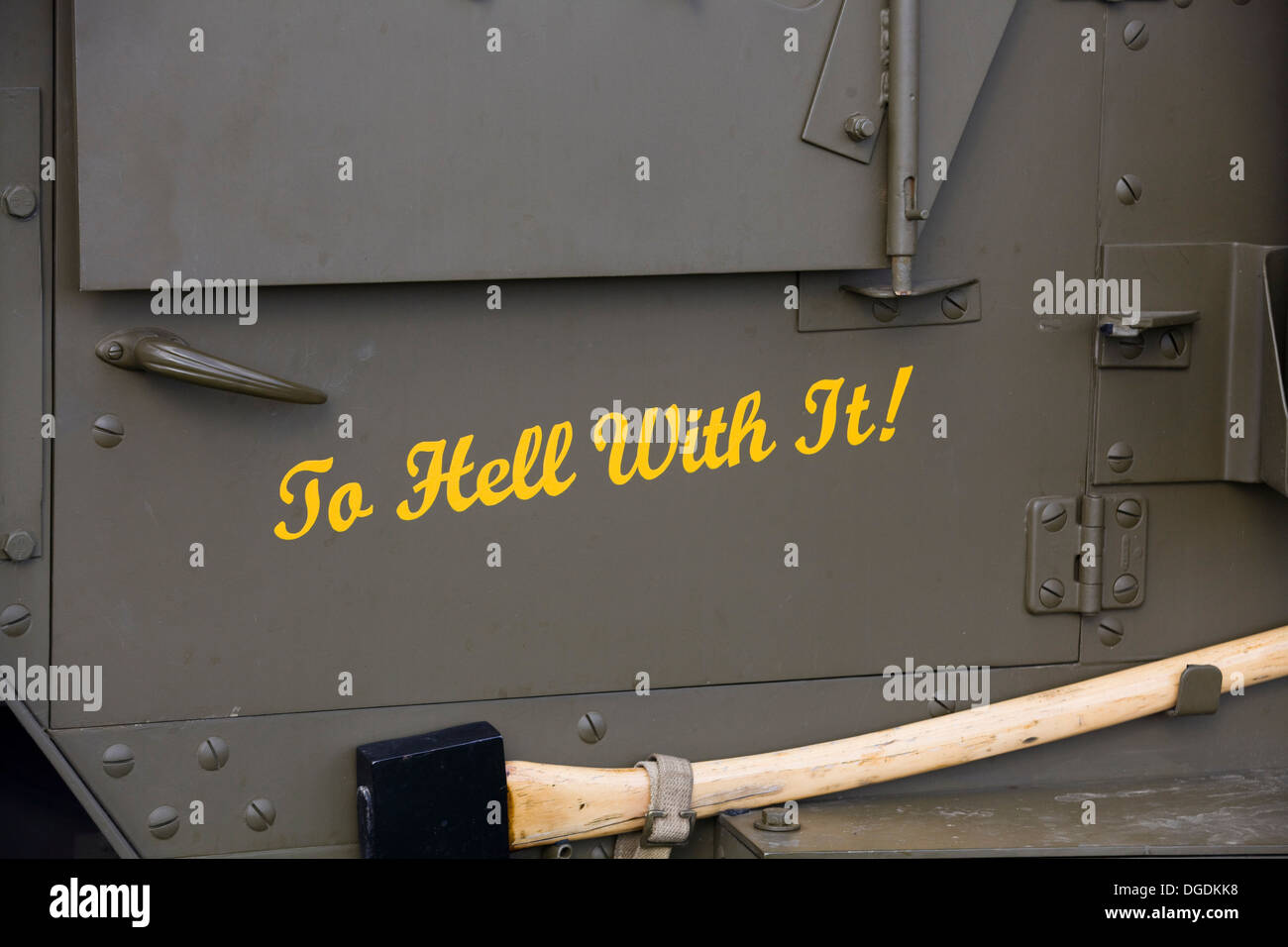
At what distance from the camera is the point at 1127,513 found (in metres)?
2.51

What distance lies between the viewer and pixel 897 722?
247cm

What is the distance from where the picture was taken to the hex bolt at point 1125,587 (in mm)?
2527

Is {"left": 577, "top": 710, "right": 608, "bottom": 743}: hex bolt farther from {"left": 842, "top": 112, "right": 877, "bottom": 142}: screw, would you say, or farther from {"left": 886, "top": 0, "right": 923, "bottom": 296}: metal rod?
{"left": 842, "top": 112, "right": 877, "bottom": 142}: screw

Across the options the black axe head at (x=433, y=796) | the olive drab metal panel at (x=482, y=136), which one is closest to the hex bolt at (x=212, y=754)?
the black axe head at (x=433, y=796)

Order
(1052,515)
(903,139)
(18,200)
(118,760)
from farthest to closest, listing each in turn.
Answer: (1052,515), (903,139), (118,760), (18,200)

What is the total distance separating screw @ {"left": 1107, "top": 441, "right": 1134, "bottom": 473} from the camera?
8.18 ft

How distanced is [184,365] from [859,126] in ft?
3.55

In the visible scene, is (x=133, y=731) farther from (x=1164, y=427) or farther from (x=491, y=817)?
(x=1164, y=427)

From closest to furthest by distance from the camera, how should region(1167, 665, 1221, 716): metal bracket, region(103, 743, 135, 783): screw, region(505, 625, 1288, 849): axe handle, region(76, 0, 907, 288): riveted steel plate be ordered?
1. region(76, 0, 907, 288): riveted steel plate
2. region(103, 743, 135, 783): screw
3. region(505, 625, 1288, 849): axe handle
4. region(1167, 665, 1221, 716): metal bracket

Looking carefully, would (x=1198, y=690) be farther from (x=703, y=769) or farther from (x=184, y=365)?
(x=184, y=365)

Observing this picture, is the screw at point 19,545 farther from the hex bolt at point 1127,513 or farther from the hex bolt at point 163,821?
the hex bolt at point 1127,513

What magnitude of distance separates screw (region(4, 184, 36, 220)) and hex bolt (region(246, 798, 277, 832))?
94cm

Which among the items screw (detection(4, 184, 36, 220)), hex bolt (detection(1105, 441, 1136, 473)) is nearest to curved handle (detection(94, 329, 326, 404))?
screw (detection(4, 184, 36, 220))

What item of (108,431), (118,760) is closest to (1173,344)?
(108,431)
